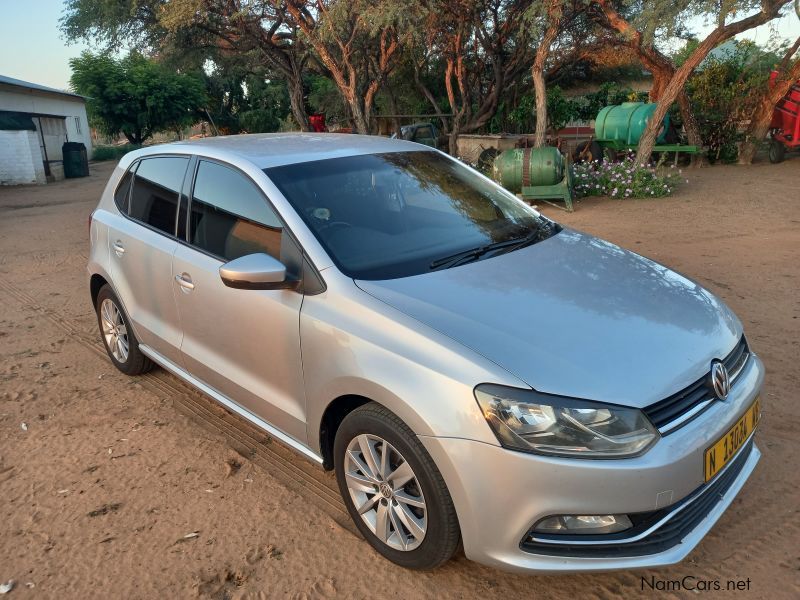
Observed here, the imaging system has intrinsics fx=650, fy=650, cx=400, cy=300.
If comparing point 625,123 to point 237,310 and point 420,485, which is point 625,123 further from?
point 420,485

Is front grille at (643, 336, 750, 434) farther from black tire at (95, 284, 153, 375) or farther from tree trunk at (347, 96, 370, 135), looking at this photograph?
A: tree trunk at (347, 96, 370, 135)

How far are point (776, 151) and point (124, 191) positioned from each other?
16.0 metres

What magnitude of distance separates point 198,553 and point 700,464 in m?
2.05

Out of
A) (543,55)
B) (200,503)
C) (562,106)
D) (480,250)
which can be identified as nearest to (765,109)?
(543,55)

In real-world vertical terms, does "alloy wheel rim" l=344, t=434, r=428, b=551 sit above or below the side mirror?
below

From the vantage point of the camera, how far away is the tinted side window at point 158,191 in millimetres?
3821

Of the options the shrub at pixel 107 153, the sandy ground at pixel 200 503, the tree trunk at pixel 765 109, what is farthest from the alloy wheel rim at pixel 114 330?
the shrub at pixel 107 153

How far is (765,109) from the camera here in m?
15.3

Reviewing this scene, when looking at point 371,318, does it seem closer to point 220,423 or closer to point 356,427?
point 356,427

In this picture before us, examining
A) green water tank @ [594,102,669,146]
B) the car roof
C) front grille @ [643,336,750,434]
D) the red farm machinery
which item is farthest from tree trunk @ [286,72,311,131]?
front grille @ [643,336,750,434]

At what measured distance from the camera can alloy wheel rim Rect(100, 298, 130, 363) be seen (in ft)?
14.9

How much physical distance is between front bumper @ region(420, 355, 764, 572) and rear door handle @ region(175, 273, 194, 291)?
1.80 m

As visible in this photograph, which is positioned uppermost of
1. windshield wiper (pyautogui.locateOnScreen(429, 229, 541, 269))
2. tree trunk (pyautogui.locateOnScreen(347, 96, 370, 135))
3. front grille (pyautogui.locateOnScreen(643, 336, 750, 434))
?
tree trunk (pyautogui.locateOnScreen(347, 96, 370, 135))

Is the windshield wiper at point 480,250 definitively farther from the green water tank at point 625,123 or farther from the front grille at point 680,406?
the green water tank at point 625,123
